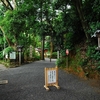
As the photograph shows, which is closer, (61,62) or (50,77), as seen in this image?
(50,77)

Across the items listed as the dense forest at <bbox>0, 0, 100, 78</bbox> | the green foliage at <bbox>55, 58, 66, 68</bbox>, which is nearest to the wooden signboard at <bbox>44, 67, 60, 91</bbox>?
the dense forest at <bbox>0, 0, 100, 78</bbox>

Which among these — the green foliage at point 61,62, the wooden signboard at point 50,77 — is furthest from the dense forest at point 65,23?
the wooden signboard at point 50,77

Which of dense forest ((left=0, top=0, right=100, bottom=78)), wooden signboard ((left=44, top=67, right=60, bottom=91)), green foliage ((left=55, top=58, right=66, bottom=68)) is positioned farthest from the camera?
green foliage ((left=55, top=58, right=66, bottom=68))

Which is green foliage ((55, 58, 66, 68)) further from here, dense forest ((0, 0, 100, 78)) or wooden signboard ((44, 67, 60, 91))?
wooden signboard ((44, 67, 60, 91))

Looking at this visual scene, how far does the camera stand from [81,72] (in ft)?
23.3

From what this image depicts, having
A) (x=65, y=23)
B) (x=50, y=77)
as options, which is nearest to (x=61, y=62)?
(x=65, y=23)

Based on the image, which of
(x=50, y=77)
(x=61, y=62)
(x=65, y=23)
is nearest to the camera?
(x=50, y=77)

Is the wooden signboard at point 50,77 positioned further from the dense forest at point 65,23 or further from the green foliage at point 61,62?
the green foliage at point 61,62

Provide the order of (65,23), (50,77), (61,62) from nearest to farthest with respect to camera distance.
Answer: (50,77)
(65,23)
(61,62)

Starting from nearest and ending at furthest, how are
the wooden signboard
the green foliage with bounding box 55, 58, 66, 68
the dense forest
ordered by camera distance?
1. the wooden signboard
2. the dense forest
3. the green foliage with bounding box 55, 58, 66, 68

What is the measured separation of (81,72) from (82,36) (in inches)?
105

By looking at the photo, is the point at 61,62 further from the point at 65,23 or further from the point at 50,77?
the point at 50,77

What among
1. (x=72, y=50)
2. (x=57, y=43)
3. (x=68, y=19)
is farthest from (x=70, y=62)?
(x=68, y=19)

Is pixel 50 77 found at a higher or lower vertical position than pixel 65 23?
lower
